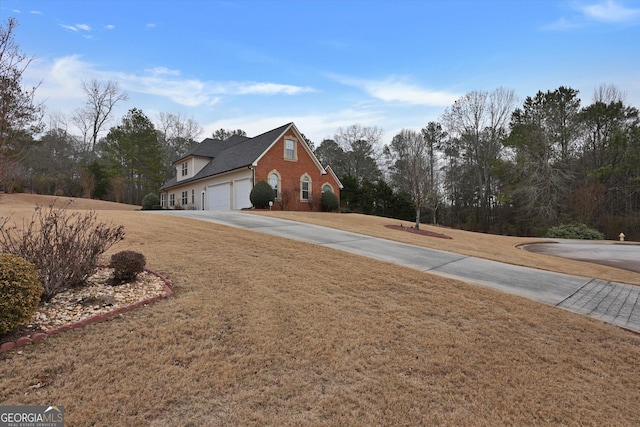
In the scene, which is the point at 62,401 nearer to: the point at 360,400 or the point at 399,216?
the point at 360,400

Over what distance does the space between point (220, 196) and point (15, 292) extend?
2308cm

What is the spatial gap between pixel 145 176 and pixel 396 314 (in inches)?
1597

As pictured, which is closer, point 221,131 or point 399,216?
point 399,216

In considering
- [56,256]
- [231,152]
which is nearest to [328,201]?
[231,152]

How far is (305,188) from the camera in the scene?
25719 millimetres

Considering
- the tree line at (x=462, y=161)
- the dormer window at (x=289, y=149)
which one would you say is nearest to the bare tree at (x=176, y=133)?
the tree line at (x=462, y=161)

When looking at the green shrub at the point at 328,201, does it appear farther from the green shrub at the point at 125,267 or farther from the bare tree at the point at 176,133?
the bare tree at the point at 176,133

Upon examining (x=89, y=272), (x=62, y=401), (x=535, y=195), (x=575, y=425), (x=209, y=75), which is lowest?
(x=575, y=425)

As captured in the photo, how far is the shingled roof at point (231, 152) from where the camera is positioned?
24.0 metres

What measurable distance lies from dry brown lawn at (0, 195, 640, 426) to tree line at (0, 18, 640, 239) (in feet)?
48.1

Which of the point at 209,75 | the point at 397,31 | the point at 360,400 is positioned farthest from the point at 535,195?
the point at 360,400

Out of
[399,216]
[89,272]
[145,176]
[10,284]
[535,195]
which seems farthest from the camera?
[145,176]

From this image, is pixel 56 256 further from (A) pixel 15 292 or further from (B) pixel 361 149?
(B) pixel 361 149

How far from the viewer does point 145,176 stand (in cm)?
3800
